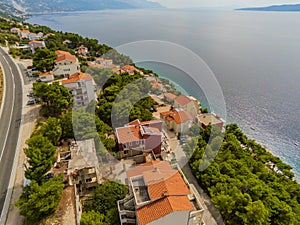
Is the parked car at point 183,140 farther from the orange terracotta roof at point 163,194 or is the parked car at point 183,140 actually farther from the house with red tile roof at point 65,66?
the house with red tile roof at point 65,66

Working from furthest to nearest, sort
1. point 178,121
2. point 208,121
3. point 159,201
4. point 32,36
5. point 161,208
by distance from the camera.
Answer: point 32,36
point 208,121
point 178,121
point 159,201
point 161,208

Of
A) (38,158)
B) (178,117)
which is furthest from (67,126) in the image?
(178,117)

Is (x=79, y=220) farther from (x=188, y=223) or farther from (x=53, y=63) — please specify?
(x=53, y=63)

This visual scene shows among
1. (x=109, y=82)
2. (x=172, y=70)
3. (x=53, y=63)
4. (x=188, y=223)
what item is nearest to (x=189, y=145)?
(x=188, y=223)

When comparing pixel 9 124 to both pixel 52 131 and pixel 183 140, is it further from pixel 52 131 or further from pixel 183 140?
pixel 183 140

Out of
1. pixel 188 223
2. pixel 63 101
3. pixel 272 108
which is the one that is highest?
pixel 63 101
